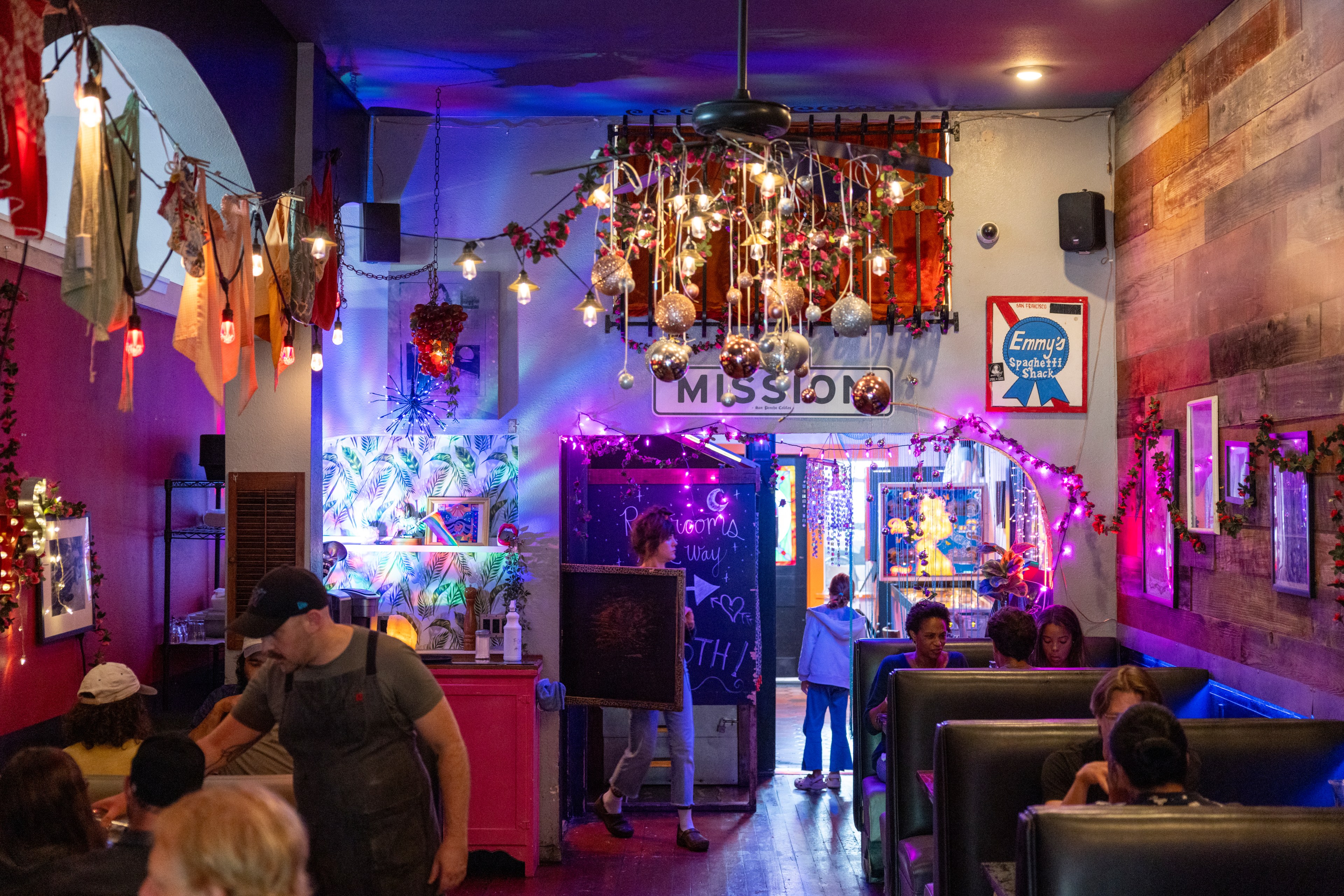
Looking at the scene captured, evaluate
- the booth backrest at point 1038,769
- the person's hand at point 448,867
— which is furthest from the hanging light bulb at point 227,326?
the booth backrest at point 1038,769

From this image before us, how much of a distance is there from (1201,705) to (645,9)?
3.97m

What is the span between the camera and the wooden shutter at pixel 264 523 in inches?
214

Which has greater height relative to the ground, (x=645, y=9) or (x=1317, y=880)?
(x=645, y=9)

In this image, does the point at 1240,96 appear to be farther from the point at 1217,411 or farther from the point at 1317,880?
the point at 1317,880

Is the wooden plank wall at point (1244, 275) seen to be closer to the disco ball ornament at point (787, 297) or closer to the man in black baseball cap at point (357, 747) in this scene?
the disco ball ornament at point (787, 297)

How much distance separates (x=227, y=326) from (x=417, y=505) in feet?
9.38

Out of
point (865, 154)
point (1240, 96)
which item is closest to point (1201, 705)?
point (1240, 96)

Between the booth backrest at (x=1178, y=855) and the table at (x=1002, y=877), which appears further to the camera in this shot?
the table at (x=1002, y=877)

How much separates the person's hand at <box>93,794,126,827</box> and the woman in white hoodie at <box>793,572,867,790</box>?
15.2ft

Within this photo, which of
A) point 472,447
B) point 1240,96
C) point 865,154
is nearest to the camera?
point 865,154

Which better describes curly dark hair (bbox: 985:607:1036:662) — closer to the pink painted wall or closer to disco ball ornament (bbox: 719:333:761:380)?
disco ball ornament (bbox: 719:333:761:380)

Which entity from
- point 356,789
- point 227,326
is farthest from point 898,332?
point 356,789

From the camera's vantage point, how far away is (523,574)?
6.27 m

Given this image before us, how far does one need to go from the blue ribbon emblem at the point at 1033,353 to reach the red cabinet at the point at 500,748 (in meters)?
3.19
